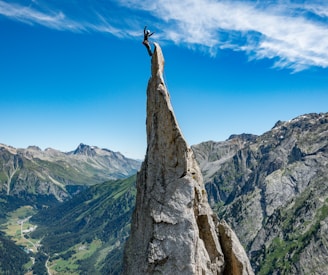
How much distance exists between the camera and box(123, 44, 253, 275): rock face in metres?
28.8

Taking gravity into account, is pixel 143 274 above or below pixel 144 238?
below

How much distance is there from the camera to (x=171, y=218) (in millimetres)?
29672

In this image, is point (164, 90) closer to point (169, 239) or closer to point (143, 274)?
point (169, 239)

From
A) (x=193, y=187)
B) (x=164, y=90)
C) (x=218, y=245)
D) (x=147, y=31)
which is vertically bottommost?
(x=218, y=245)

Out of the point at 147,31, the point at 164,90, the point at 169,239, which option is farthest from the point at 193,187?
the point at 147,31

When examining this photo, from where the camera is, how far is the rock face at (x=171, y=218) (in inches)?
1134

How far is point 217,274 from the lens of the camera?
30.8 metres

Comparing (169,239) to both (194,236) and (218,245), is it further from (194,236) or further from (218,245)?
(218,245)

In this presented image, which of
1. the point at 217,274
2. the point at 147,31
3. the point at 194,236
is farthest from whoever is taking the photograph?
the point at 147,31

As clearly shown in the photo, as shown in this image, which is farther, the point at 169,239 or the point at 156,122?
the point at 156,122

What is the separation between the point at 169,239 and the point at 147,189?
501 cm

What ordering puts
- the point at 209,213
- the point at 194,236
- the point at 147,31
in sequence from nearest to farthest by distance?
1. the point at 194,236
2. the point at 209,213
3. the point at 147,31

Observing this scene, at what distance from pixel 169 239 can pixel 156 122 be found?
9702 millimetres

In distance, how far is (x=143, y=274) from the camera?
29.4 metres
